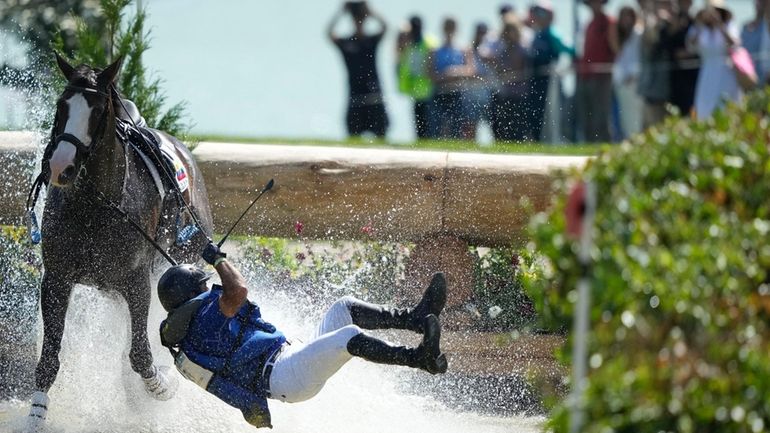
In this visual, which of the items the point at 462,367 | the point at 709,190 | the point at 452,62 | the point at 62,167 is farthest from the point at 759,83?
the point at 709,190

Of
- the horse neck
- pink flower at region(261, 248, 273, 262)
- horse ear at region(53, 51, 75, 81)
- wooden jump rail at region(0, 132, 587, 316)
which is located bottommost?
pink flower at region(261, 248, 273, 262)

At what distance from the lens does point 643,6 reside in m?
12.7

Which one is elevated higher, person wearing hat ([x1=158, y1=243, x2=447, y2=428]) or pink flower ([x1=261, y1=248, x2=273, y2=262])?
person wearing hat ([x1=158, y1=243, x2=447, y2=428])

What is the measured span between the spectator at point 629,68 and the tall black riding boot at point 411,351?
253 inches

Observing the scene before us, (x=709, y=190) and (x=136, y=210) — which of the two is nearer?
(x=709, y=190)

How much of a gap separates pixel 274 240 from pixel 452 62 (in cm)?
397

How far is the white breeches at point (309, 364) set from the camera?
6.60 m

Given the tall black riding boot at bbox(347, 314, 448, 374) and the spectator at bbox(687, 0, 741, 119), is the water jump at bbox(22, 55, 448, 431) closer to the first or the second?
the tall black riding boot at bbox(347, 314, 448, 374)

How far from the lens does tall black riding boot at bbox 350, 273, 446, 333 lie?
685 cm

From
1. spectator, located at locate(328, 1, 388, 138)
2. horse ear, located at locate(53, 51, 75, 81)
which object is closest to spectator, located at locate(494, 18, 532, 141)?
spectator, located at locate(328, 1, 388, 138)

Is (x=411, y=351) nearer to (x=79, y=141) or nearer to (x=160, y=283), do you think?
(x=160, y=283)

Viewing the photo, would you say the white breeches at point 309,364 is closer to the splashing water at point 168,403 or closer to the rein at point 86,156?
the rein at point 86,156

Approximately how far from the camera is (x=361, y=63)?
13.9 m

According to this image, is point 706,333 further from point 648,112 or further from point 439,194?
point 648,112
